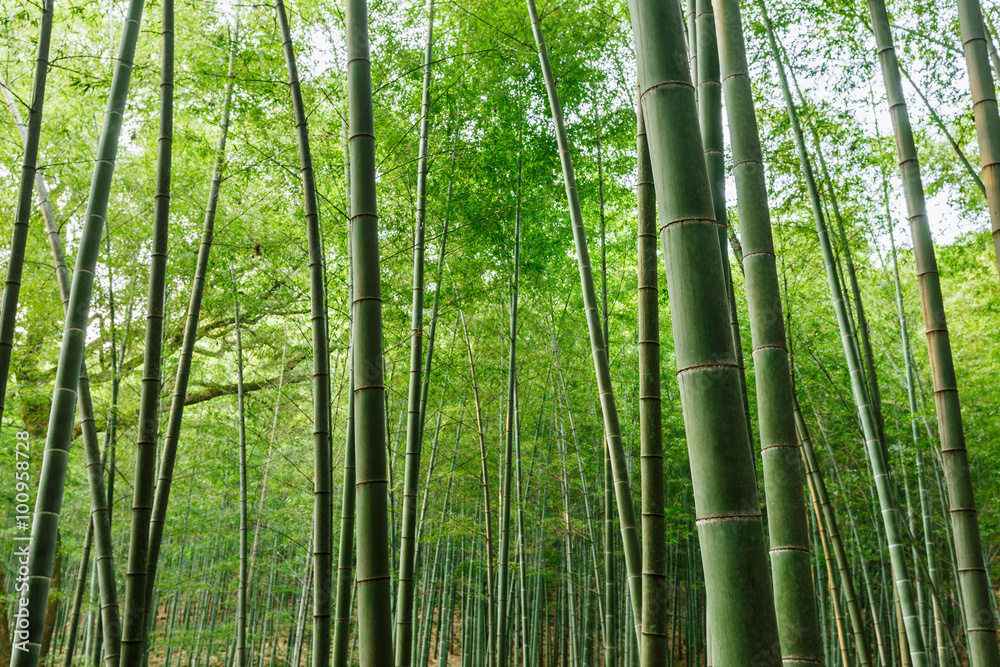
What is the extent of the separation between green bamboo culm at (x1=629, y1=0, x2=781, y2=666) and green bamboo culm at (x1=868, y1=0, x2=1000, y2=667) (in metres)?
1.72

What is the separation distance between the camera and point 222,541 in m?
10.9

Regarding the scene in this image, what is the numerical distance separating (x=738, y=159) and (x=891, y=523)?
2.46 metres

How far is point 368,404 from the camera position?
1612 millimetres

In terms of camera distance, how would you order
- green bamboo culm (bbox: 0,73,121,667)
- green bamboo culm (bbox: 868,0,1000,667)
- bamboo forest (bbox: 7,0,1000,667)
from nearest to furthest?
bamboo forest (bbox: 7,0,1000,667) → green bamboo culm (bbox: 868,0,1000,667) → green bamboo culm (bbox: 0,73,121,667)

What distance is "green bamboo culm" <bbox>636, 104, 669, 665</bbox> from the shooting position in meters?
1.88

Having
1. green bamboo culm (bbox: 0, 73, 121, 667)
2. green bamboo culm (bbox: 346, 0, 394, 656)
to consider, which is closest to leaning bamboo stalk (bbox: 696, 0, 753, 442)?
green bamboo culm (bbox: 346, 0, 394, 656)

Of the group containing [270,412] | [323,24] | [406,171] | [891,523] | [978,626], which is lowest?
[978,626]

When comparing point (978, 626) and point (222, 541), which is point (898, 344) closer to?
point (978, 626)

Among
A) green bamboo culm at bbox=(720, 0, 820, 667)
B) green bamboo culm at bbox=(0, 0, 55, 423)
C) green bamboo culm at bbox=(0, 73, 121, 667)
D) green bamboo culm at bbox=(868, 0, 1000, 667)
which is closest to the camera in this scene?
green bamboo culm at bbox=(720, 0, 820, 667)

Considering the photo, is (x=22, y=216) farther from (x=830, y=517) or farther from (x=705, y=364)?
(x=830, y=517)

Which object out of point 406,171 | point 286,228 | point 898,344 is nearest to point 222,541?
point 286,228

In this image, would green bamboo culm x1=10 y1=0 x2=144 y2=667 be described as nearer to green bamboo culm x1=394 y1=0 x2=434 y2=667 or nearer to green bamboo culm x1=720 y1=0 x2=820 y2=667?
green bamboo culm x1=394 y1=0 x2=434 y2=667

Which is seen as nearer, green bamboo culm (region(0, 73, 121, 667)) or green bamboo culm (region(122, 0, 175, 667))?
green bamboo culm (region(122, 0, 175, 667))

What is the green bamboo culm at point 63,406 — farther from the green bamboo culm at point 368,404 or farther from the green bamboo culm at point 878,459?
the green bamboo culm at point 878,459
